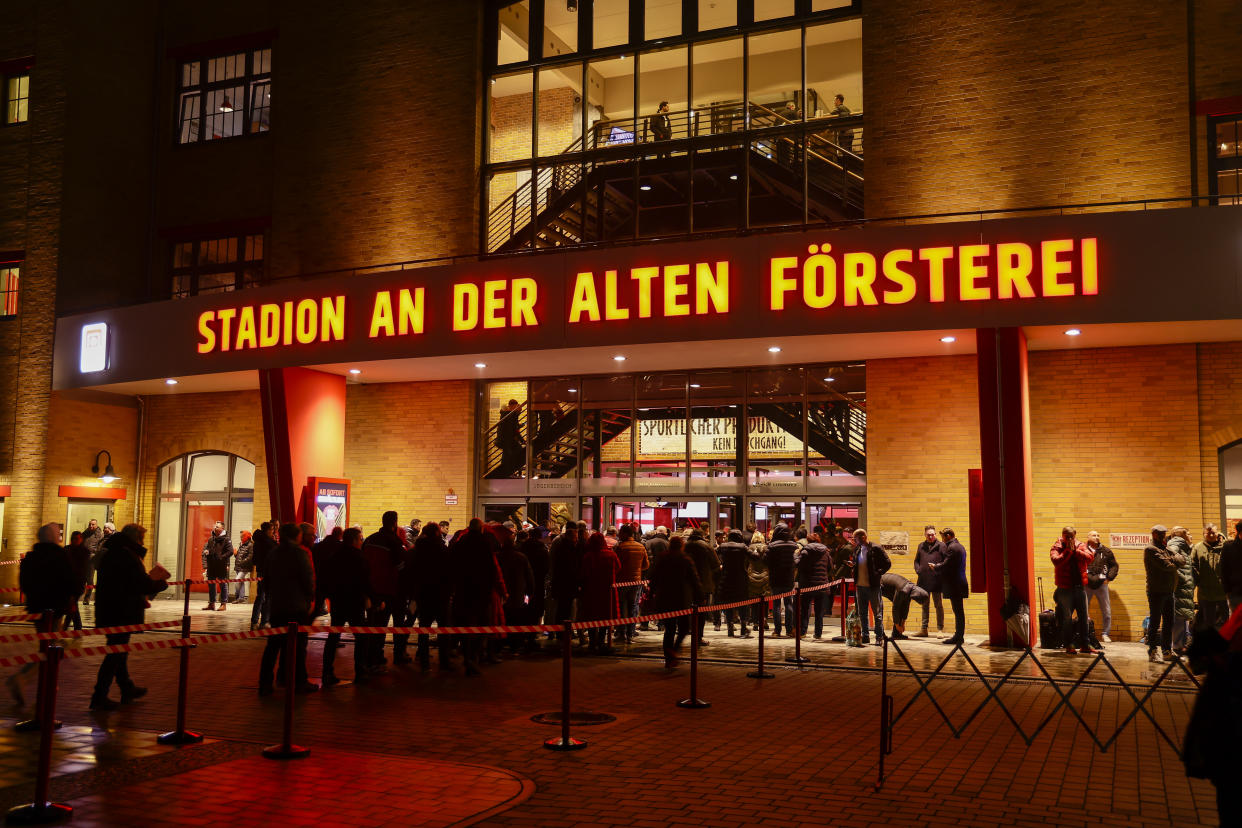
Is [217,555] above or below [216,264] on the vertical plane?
below

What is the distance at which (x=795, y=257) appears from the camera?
1631cm

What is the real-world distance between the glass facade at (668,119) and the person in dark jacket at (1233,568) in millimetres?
8390

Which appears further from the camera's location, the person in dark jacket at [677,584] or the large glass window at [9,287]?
the large glass window at [9,287]

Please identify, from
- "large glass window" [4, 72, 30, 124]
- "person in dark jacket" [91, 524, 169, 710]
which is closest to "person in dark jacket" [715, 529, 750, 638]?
"person in dark jacket" [91, 524, 169, 710]

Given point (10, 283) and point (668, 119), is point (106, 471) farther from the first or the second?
point (668, 119)

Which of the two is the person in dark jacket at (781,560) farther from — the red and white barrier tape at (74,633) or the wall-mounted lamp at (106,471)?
the wall-mounted lamp at (106,471)

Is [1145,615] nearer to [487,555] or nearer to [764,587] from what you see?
[764,587]

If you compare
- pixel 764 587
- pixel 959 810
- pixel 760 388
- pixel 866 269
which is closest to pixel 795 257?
pixel 866 269

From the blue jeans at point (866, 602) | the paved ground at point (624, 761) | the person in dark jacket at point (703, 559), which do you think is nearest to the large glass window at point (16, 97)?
the paved ground at point (624, 761)

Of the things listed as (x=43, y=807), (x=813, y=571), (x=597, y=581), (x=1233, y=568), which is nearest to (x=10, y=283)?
(x=597, y=581)

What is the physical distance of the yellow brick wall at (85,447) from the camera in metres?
23.2

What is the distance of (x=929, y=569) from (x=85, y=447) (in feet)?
59.3

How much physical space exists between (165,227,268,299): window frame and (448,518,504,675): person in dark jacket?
12.6 metres

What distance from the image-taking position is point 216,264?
24766mm
